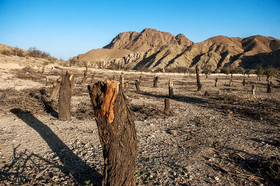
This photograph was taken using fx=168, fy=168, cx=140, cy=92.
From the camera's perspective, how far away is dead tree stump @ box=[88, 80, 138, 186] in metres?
2.19

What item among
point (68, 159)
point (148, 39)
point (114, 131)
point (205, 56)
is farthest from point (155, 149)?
point (148, 39)

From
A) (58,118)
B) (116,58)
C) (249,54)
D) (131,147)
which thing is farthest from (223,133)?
(116,58)

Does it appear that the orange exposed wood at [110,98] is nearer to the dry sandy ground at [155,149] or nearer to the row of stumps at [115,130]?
the row of stumps at [115,130]

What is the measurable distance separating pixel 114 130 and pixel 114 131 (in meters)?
0.01

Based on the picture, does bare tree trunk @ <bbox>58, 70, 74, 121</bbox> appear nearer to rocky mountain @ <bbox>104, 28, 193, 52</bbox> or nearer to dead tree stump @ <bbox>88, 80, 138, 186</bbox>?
dead tree stump @ <bbox>88, 80, 138, 186</bbox>

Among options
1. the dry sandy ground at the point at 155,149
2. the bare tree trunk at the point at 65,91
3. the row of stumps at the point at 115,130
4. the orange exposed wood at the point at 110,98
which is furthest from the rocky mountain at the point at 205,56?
the orange exposed wood at the point at 110,98

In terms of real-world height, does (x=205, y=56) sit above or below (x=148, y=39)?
below

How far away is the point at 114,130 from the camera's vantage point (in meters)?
2.31

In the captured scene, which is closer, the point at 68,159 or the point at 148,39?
the point at 68,159

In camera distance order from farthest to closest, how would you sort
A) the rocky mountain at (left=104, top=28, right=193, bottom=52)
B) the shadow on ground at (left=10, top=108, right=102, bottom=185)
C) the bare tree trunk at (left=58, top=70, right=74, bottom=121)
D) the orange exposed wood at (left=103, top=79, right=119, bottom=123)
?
the rocky mountain at (left=104, top=28, right=193, bottom=52) → the bare tree trunk at (left=58, top=70, right=74, bottom=121) → the shadow on ground at (left=10, top=108, right=102, bottom=185) → the orange exposed wood at (left=103, top=79, right=119, bottom=123)

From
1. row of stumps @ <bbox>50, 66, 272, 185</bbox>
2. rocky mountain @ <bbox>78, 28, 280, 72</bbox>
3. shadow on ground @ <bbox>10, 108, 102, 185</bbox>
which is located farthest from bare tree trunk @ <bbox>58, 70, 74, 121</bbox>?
rocky mountain @ <bbox>78, 28, 280, 72</bbox>

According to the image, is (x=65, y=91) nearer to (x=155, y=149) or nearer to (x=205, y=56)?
(x=155, y=149)

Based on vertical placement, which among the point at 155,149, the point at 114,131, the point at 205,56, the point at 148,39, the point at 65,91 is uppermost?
the point at 148,39

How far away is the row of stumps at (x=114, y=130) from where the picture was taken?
2191mm
